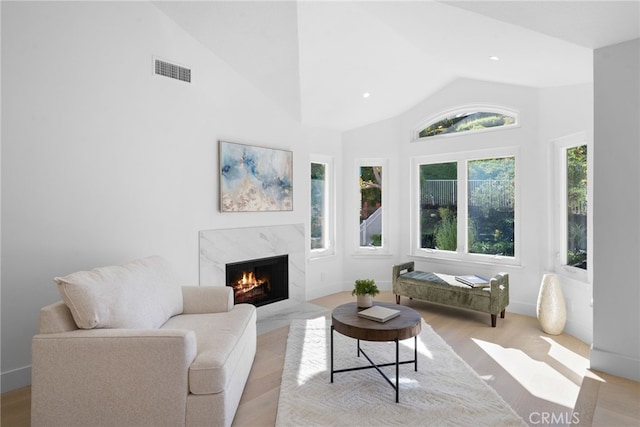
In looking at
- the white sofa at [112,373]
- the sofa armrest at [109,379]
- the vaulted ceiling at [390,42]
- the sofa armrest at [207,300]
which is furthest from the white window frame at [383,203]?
the sofa armrest at [109,379]

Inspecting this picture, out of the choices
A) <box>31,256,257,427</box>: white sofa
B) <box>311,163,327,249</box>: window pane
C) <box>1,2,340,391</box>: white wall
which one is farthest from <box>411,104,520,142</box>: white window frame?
<box>31,256,257,427</box>: white sofa

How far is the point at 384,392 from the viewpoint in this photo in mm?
2469

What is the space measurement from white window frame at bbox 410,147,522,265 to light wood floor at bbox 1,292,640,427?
3.13 feet

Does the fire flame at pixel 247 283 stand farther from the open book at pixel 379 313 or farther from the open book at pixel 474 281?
the open book at pixel 474 281

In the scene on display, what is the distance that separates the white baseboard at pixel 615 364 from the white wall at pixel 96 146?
3485mm

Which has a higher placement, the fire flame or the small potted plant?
the small potted plant

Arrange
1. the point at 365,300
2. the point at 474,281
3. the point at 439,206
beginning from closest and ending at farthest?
the point at 365,300 < the point at 474,281 < the point at 439,206

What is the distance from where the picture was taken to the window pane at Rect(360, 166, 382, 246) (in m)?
5.50

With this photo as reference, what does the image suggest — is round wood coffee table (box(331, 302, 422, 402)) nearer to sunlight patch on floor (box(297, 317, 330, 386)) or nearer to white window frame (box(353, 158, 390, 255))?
sunlight patch on floor (box(297, 317, 330, 386))

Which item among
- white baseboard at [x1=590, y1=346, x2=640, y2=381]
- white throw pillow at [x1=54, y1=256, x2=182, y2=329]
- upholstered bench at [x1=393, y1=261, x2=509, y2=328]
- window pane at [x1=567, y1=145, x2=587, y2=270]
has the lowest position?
white baseboard at [x1=590, y1=346, x2=640, y2=381]

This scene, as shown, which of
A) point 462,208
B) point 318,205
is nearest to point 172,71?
point 318,205

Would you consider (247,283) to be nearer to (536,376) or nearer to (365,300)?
(365,300)

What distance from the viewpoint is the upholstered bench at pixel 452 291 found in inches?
151

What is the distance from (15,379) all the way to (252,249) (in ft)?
7.39
